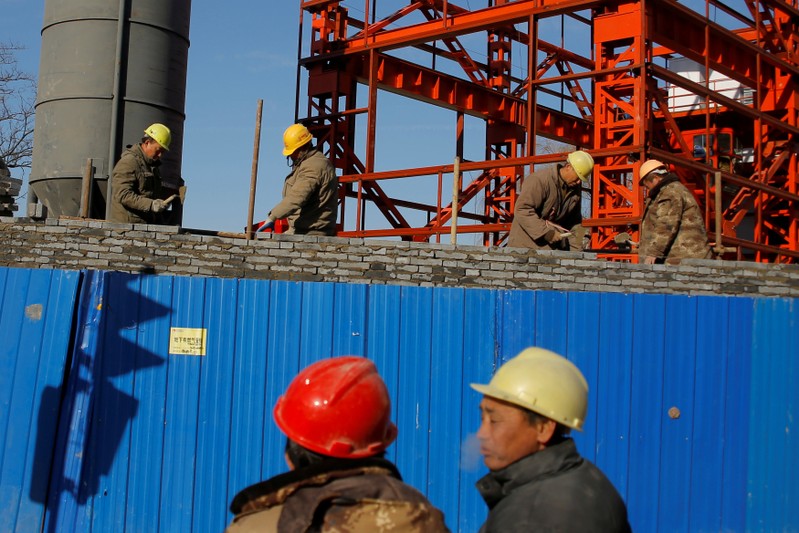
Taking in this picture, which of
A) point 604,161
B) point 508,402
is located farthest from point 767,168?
point 508,402

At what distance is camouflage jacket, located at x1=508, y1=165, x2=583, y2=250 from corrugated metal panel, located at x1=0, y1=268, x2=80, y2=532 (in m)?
4.02

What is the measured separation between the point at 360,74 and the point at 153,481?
37.9 feet

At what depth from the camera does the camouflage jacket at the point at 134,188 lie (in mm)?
8297

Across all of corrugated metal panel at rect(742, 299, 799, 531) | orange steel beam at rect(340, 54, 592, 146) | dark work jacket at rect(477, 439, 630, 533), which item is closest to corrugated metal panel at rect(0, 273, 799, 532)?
corrugated metal panel at rect(742, 299, 799, 531)

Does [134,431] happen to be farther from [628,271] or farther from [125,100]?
[125,100]

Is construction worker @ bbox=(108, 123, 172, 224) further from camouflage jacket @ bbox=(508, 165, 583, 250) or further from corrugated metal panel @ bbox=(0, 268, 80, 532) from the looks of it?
camouflage jacket @ bbox=(508, 165, 583, 250)

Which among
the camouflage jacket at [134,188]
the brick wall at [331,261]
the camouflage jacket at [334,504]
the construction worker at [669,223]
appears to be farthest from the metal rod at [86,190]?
the camouflage jacket at [334,504]

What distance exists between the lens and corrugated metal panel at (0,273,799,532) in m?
6.23

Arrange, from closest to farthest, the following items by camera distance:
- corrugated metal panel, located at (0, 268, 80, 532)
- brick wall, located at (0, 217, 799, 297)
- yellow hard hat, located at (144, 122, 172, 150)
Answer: corrugated metal panel, located at (0, 268, 80, 532), brick wall, located at (0, 217, 799, 297), yellow hard hat, located at (144, 122, 172, 150)

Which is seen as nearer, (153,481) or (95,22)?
(153,481)

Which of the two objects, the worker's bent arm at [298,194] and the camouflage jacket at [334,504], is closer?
the camouflage jacket at [334,504]

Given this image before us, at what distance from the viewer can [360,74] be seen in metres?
16.5

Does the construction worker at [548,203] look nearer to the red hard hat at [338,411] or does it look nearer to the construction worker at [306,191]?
the construction worker at [306,191]

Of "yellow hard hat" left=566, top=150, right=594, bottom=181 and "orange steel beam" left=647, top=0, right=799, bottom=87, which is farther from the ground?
"orange steel beam" left=647, top=0, right=799, bottom=87
